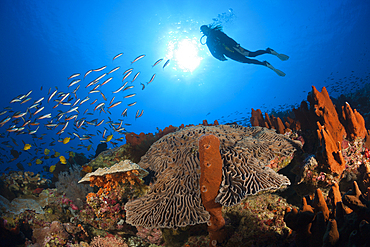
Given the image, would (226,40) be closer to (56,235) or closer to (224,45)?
(224,45)

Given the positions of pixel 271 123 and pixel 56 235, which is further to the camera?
pixel 271 123

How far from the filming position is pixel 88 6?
29297mm

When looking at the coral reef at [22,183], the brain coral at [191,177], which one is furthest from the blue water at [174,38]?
the brain coral at [191,177]

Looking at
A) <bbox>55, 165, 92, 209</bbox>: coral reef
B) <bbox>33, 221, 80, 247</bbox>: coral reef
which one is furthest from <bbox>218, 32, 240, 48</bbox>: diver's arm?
<bbox>33, 221, 80, 247</bbox>: coral reef

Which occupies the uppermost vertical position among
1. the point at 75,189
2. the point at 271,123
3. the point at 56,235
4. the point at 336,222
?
the point at 271,123

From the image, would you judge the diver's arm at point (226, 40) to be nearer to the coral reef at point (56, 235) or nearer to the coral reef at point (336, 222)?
the coral reef at point (336, 222)

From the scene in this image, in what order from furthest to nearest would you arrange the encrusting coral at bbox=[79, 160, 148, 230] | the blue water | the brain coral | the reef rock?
the blue water
the encrusting coral at bbox=[79, 160, 148, 230]
the reef rock
the brain coral

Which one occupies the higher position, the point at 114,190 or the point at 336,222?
the point at 114,190

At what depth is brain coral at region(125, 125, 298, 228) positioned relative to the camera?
2.45 meters

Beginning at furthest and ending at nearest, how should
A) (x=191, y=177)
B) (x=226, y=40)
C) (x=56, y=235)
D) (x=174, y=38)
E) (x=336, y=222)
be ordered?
1. (x=174, y=38)
2. (x=226, y=40)
3. (x=56, y=235)
4. (x=191, y=177)
5. (x=336, y=222)

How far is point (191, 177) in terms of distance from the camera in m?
3.09

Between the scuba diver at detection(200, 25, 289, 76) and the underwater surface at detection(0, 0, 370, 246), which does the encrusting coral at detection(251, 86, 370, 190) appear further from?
the underwater surface at detection(0, 0, 370, 246)

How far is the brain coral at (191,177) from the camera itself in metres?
2.45

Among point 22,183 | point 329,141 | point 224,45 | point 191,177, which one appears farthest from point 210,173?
point 224,45
